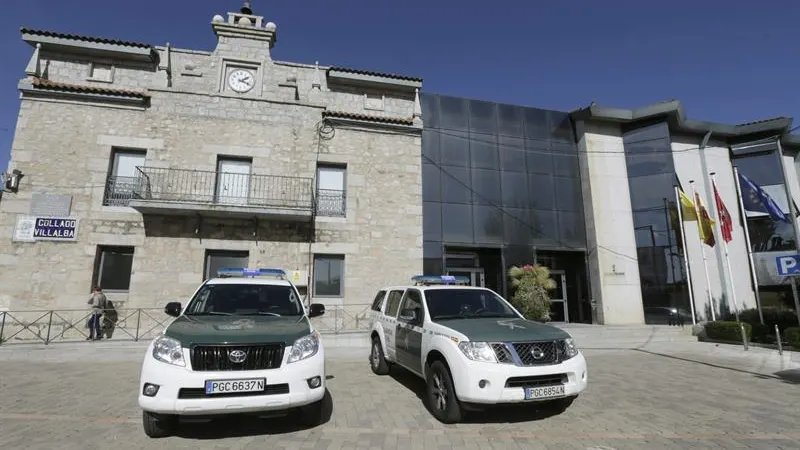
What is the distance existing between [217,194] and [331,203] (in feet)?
12.7

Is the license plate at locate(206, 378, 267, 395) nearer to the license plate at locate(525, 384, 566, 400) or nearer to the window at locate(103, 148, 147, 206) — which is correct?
the license plate at locate(525, 384, 566, 400)

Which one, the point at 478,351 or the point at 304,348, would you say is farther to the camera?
the point at 478,351

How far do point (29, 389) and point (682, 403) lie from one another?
421 inches

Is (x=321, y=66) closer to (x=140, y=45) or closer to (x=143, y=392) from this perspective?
(x=140, y=45)

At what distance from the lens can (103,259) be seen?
40.1ft

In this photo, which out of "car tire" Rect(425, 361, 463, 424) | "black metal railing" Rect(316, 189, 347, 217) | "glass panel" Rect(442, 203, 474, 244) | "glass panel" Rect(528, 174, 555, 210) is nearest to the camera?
"car tire" Rect(425, 361, 463, 424)

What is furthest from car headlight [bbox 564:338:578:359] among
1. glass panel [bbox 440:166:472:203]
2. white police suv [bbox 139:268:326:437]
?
glass panel [bbox 440:166:472:203]

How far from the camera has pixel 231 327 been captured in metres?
4.60

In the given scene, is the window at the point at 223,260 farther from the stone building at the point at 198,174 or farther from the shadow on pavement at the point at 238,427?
the shadow on pavement at the point at 238,427

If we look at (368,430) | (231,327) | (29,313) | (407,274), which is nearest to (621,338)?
(407,274)

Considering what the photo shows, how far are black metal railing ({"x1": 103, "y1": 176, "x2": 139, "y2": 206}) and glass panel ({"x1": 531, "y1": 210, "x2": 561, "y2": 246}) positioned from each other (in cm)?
1568

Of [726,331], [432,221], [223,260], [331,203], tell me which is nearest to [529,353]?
[331,203]

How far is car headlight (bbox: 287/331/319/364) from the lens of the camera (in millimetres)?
4357

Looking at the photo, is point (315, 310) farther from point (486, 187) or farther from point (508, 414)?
point (486, 187)
